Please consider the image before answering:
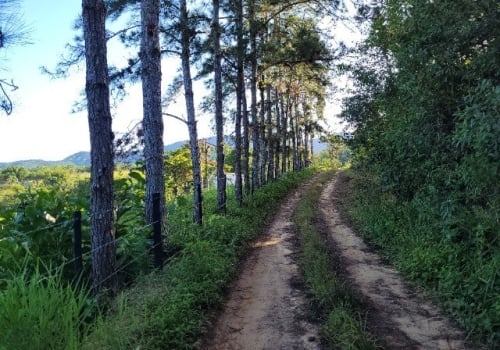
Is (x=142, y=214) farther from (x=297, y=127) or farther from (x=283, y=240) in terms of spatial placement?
(x=297, y=127)

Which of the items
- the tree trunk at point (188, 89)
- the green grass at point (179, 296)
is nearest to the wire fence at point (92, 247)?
the green grass at point (179, 296)

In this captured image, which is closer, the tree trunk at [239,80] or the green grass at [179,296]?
the green grass at [179,296]

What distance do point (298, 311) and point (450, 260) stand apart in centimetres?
253

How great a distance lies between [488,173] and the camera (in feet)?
14.9

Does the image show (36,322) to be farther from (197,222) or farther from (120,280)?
(197,222)

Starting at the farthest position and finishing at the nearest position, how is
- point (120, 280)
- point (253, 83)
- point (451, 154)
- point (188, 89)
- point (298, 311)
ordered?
point (253, 83)
point (188, 89)
point (451, 154)
point (120, 280)
point (298, 311)

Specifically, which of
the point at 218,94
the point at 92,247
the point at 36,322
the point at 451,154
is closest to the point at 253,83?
the point at 218,94

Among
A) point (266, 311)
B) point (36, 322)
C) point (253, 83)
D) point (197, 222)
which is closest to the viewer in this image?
point (36, 322)

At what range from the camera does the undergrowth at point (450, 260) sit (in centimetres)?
477

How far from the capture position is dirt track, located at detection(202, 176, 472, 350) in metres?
4.54

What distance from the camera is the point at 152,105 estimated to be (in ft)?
26.7

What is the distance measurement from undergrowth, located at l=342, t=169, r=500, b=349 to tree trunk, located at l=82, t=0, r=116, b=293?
433 centimetres

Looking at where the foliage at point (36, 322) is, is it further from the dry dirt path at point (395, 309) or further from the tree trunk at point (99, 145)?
the dry dirt path at point (395, 309)

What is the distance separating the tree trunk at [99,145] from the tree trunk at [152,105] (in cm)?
250
